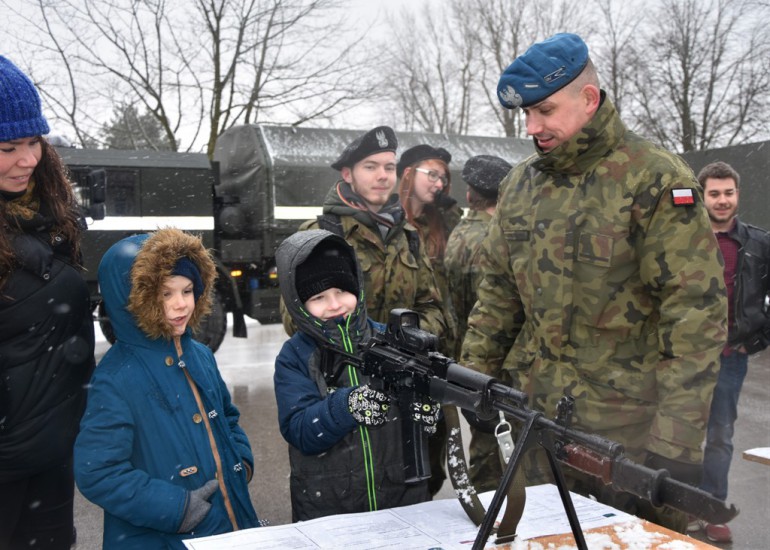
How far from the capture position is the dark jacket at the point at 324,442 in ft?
8.04

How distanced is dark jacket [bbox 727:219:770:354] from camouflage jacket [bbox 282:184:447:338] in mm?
1987

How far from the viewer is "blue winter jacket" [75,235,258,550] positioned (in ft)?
7.29

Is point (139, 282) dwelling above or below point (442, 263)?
above

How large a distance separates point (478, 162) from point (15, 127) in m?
2.89

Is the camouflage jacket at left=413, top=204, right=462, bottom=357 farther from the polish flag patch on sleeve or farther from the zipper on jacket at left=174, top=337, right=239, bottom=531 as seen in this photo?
the polish flag patch on sleeve

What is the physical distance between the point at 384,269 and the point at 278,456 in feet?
8.75

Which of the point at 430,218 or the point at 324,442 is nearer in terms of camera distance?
the point at 324,442

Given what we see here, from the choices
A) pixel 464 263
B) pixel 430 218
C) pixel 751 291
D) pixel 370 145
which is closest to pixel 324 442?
pixel 370 145

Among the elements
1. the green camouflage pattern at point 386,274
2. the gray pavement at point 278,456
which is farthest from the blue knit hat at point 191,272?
the gray pavement at point 278,456

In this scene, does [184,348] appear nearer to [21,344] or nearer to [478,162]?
[21,344]

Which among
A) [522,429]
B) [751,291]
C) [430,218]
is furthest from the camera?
[430,218]

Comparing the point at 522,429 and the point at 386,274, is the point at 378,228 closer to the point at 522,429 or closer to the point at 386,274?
the point at 386,274

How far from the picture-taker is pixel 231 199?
10570 mm

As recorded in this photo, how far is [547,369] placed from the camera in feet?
8.43
